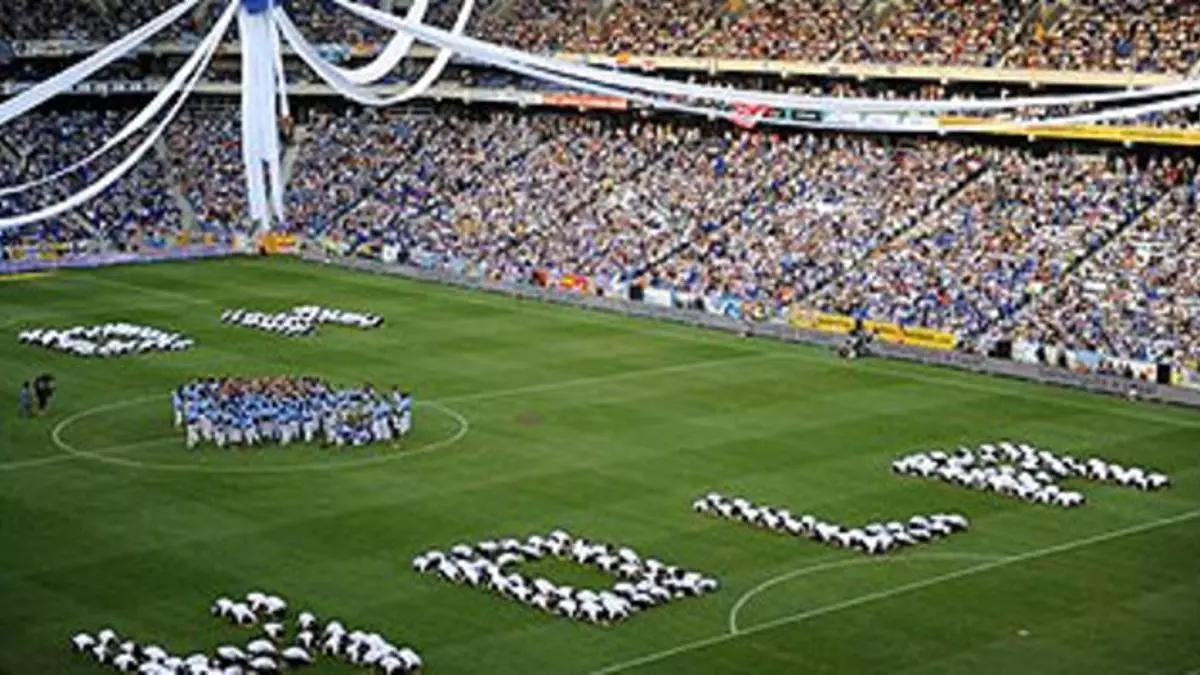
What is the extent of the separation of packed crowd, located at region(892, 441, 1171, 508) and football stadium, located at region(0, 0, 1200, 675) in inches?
5.2

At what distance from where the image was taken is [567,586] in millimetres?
37250

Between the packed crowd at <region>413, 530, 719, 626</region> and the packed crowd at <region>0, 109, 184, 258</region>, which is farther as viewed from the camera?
the packed crowd at <region>0, 109, 184, 258</region>

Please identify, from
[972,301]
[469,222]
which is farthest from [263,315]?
[972,301]

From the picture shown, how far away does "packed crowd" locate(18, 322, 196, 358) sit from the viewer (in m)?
62.8

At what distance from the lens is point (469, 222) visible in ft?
286

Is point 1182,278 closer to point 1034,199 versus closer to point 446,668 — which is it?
point 1034,199

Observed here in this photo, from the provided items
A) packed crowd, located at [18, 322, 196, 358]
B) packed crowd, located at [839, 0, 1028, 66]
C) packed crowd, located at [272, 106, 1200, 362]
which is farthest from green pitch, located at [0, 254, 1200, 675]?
packed crowd, located at [839, 0, 1028, 66]

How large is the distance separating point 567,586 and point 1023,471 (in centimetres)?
1433

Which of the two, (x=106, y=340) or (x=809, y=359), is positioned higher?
(x=809, y=359)

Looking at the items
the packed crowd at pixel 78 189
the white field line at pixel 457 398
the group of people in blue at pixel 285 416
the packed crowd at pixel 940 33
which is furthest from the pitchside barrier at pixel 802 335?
the group of people in blue at pixel 285 416

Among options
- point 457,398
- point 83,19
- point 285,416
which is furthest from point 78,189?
point 285,416

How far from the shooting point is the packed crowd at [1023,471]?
44.8 m

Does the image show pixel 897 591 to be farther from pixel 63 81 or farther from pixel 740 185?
pixel 740 185

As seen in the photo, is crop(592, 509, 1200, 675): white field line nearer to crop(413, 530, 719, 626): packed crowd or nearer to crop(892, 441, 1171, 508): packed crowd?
crop(413, 530, 719, 626): packed crowd
